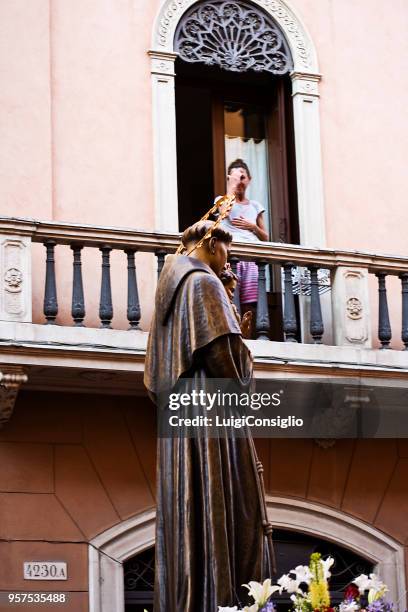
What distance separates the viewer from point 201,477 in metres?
6.90

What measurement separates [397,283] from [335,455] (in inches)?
68.3

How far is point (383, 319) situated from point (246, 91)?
2829 mm

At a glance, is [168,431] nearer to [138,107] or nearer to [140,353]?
[140,353]

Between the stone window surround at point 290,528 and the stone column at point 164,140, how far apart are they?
8.45 ft

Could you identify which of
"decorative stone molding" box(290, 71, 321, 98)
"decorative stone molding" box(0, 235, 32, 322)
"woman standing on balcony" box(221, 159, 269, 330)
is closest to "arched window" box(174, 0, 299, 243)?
"decorative stone molding" box(290, 71, 321, 98)

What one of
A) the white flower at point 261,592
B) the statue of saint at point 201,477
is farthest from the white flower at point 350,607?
the statue of saint at point 201,477

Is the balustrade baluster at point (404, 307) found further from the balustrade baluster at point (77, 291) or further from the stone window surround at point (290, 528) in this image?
the balustrade baluster at point (77, 291)

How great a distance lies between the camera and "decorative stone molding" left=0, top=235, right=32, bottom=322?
39.1 ft

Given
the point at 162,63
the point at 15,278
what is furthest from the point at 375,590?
the point at 162,63

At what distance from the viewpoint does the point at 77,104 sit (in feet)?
45.0

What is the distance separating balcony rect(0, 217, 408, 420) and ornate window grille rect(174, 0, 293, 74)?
199 cm

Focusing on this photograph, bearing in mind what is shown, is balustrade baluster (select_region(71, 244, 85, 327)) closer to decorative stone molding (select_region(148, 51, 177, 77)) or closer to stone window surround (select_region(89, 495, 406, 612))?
stone window surround (select_region(89, 495, 406, 612))

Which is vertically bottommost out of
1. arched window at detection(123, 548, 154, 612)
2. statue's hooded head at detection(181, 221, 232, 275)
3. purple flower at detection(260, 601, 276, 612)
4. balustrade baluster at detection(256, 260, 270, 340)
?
purple flower at detection(260, 601, 276, 612)

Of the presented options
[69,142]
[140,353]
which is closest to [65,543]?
[140,353]
